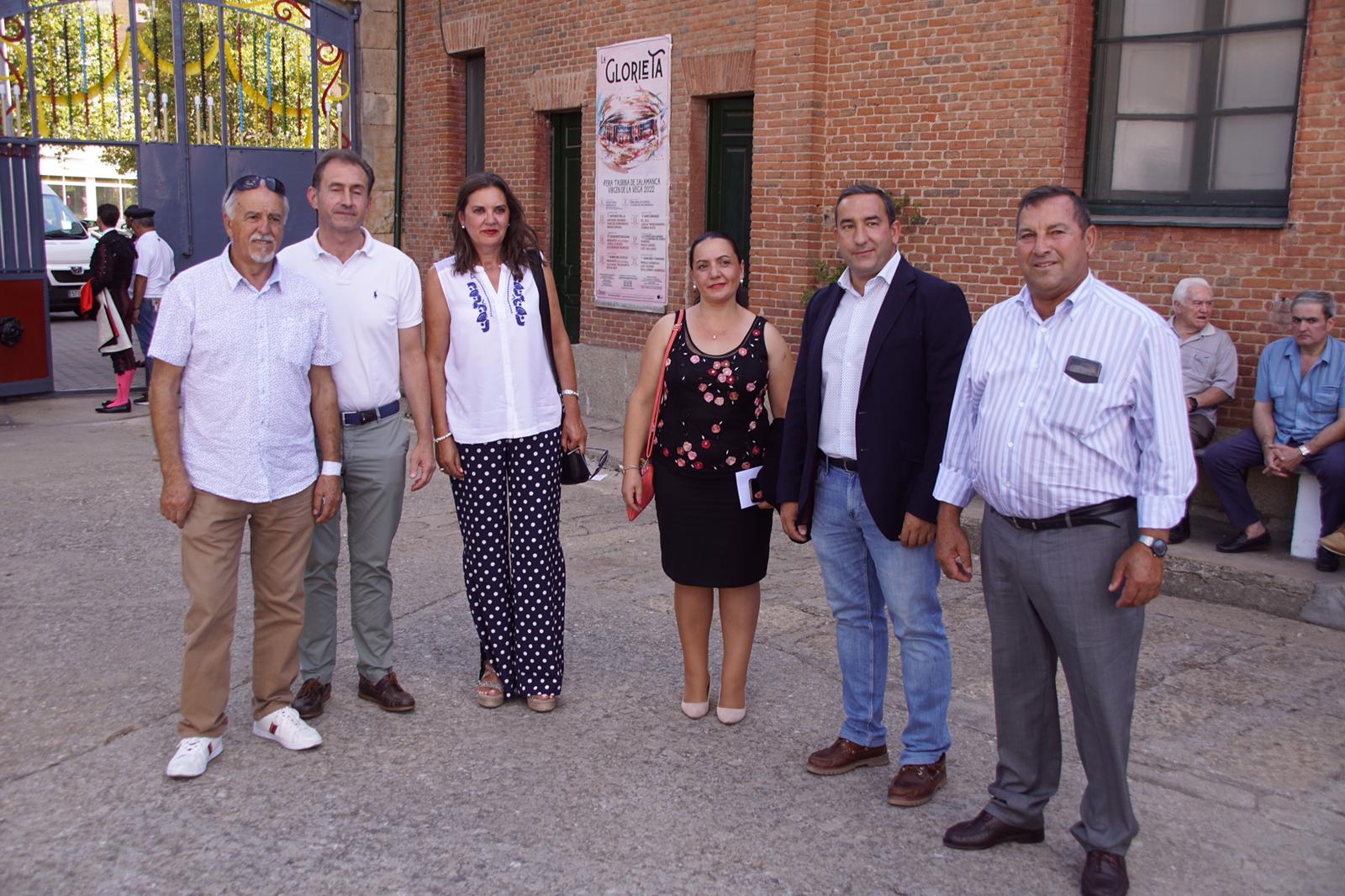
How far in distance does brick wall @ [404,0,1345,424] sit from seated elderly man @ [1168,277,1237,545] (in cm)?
25

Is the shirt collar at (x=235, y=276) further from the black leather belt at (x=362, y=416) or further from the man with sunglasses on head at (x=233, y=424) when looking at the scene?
the black leather belt at (x=362, y=416)

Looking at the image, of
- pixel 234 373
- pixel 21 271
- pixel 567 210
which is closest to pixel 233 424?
pixel 234 373

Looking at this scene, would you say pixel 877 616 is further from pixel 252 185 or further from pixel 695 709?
pixel 252 185

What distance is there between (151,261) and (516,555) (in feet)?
30.3

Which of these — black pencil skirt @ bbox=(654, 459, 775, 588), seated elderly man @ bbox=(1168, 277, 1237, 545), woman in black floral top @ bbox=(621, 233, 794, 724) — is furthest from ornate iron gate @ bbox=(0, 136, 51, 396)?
seated elderly man @ bbox=(1168, 277, 1237, 545)

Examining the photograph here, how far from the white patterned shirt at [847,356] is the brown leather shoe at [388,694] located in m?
1.95

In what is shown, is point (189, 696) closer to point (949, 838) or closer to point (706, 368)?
point (706, 368)

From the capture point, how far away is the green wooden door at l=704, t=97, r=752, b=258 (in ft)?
35.8

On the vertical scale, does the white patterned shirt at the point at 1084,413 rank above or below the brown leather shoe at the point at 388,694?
above

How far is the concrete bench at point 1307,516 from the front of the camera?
671 cm

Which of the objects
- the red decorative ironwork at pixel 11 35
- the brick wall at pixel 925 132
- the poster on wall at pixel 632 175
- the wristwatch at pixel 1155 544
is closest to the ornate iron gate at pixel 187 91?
the red decorative ironwork at pixel 11 35

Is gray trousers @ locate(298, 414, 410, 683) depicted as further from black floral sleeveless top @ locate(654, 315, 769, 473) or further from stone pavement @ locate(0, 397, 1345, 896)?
black floral sleeveless top @ locate(654, 315, 769, 473)

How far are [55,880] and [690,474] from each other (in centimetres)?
241

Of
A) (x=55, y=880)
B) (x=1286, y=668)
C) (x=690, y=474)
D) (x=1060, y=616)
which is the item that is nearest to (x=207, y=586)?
(x=55, y=880)
